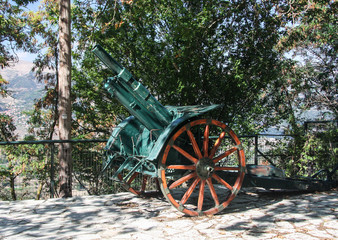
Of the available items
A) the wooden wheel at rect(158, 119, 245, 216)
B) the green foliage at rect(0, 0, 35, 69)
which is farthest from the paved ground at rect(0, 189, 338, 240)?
the green foliage at rect(0, 0, 35, 69)

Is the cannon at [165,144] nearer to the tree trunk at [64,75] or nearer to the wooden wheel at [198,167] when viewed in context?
the wooden wheel at [198,167]

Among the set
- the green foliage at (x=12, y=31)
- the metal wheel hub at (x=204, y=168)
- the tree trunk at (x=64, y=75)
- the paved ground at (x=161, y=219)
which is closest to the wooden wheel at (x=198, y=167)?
the metal wheel hub at (x=204, y=168)

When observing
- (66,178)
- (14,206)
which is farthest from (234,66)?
(14,206)

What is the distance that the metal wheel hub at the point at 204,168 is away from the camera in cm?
498

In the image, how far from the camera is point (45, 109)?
1773cm

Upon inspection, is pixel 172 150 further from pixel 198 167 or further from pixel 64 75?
pixel 64 75

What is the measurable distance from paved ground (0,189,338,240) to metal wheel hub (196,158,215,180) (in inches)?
25.6

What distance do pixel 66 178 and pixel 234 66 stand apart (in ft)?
19.2

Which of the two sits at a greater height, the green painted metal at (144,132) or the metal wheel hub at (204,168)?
the green painted metal at (144,132)

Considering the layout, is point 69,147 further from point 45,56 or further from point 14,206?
point 45,56

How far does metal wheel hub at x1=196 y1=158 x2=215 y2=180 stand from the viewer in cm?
498

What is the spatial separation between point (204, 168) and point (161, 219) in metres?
1.02

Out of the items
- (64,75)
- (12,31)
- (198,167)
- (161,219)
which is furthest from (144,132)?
(12,31)

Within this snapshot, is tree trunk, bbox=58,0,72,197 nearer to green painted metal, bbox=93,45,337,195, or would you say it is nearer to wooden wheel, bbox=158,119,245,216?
green painted metal, bbox=93,45,337,195
